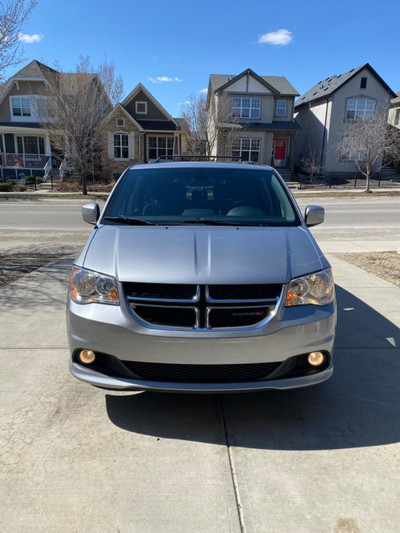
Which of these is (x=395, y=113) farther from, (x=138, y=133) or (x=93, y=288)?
(x=93, y=288)

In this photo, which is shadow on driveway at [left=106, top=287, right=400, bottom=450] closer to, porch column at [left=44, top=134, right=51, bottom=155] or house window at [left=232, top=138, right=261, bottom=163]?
house window at [left=232, top=138, right=261, bottom=163]

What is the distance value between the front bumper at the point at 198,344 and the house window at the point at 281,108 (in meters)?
36.4

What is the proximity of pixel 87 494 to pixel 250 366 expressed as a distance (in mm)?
1199

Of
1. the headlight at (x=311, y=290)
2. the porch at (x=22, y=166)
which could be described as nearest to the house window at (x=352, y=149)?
the porch at (x=22, y=166)

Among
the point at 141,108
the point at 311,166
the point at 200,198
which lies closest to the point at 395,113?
the point at 311,166

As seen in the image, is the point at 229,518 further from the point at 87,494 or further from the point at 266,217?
the point at 266,217

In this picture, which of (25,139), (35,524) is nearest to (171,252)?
(35,524)

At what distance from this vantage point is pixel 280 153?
36.2 m

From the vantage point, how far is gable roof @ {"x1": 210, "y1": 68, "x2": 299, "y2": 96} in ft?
110

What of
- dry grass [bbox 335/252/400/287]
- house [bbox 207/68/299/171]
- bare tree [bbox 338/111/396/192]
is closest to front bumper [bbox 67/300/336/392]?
dry grass [bbox 335/252/400/287]

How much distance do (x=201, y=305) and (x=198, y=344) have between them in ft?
0.81

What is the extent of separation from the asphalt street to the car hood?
1.06m

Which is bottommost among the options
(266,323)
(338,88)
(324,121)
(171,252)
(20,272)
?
(20,272)

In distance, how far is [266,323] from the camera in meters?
2.66
